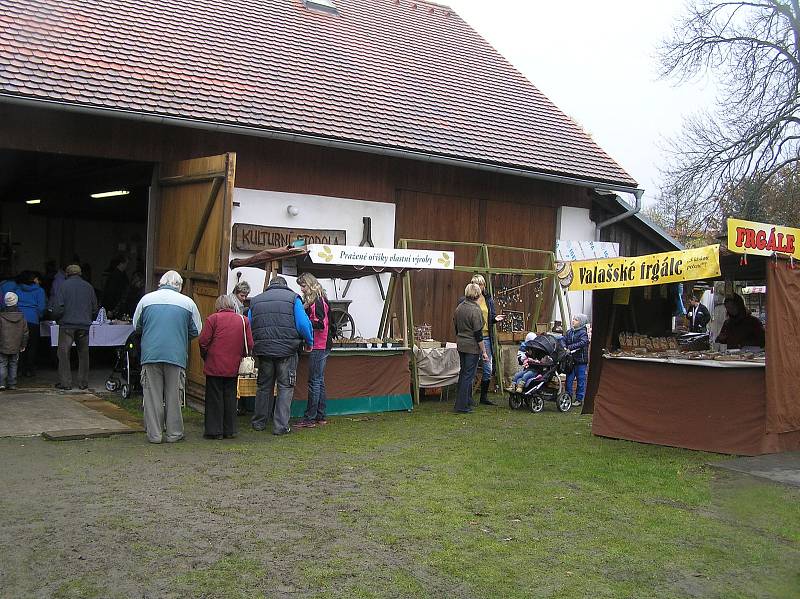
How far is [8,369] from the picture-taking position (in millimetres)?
12742

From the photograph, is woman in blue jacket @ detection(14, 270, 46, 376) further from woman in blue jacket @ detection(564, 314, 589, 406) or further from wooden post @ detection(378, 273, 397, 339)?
woman in blue jacket @ detection(564, 314, 589, 406)

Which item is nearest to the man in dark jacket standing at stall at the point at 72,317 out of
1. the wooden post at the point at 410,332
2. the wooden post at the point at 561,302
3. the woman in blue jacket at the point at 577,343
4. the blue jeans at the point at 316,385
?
the blue jeans at the point at 316,385

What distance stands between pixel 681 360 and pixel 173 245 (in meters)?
7.15

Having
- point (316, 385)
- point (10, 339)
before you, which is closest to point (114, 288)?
point (10, 339)

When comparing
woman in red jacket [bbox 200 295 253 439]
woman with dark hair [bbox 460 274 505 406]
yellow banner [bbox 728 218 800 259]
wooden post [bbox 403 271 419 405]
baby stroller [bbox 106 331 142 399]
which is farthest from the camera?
woman with dark hair [bbox 460 274 505 406]

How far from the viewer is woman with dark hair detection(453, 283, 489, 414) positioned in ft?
40.5

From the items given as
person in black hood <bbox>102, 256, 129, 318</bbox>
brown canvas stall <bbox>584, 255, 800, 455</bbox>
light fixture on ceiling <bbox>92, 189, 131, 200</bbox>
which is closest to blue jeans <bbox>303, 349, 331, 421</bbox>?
brown canvas stall <bbox>584, 255, 800, 455</bbox>

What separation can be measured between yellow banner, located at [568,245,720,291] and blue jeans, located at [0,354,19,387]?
780 centimetres

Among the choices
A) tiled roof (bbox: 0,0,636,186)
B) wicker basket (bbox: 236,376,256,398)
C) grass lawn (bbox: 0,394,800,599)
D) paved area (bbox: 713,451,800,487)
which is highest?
tiled roof (bbox: 0,0,636,186)

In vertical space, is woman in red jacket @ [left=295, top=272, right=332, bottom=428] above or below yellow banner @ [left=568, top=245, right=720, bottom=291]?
below

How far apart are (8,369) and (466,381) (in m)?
6.47

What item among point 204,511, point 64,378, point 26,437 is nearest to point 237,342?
point 26,437

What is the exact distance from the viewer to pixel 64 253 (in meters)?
20.2

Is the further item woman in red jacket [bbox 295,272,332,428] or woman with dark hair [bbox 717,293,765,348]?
woman with dark hair [bbox 717,293,765,348]
